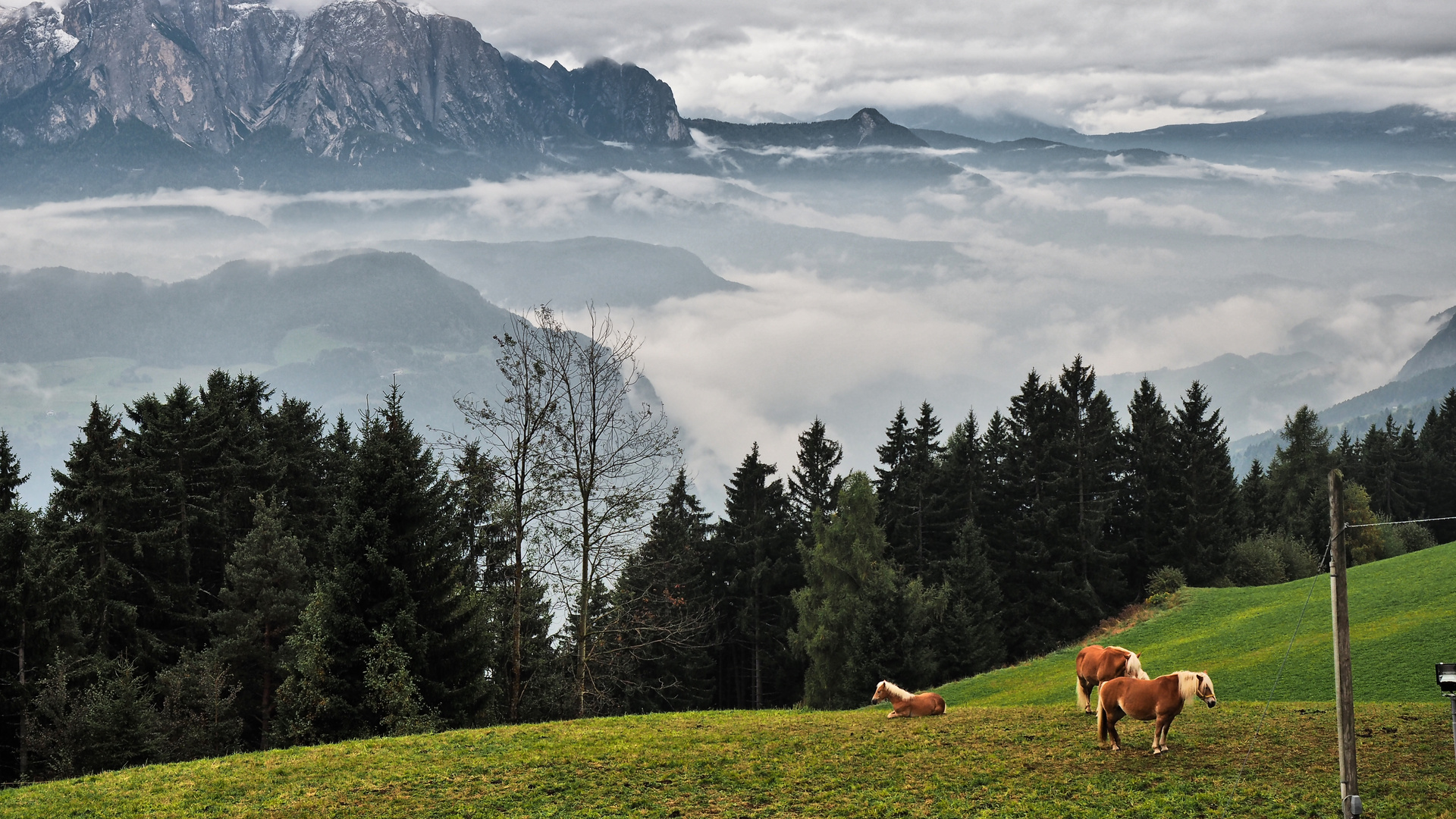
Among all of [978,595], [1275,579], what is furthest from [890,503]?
[1275,579]

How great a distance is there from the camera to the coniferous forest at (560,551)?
31938 mm

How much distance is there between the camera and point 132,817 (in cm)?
1741

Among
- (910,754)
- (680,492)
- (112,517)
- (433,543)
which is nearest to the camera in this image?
(910,754)

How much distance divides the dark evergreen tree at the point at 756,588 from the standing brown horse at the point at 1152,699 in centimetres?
5168

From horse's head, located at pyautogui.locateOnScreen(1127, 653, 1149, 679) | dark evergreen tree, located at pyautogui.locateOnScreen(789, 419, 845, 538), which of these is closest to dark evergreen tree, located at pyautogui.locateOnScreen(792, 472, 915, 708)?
dark evergreen tree, located at pyautogui.locateOnScreen(789, 419, 845, 538)

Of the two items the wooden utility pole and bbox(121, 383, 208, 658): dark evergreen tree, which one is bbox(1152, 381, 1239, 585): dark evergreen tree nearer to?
the wooden utility pole

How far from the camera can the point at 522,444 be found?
31719 mm

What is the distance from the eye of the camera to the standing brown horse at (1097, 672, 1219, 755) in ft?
55.7

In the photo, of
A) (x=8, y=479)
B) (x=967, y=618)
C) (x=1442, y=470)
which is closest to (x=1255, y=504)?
(x=1442, y=470)

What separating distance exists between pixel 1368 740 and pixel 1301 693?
9388 millimetres

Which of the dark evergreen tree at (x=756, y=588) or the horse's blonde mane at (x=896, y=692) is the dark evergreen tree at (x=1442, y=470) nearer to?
the dark evergreen tree at (x=756, y=588)

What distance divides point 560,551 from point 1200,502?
174 feet

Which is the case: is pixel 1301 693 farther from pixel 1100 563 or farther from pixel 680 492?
pixel 680 492

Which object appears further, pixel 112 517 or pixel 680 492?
pixel 680 492
